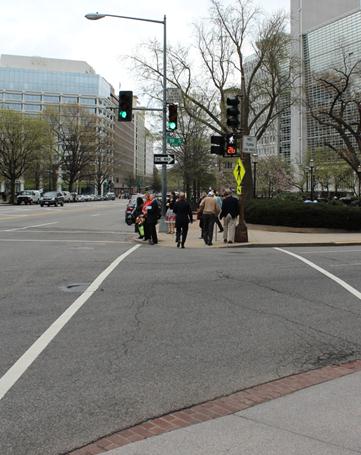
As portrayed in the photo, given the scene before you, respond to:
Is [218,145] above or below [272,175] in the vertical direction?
below

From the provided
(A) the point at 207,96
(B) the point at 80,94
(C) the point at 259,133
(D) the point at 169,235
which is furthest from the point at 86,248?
(B) the point at 80,94

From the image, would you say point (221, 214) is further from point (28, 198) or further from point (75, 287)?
point (28, 198)

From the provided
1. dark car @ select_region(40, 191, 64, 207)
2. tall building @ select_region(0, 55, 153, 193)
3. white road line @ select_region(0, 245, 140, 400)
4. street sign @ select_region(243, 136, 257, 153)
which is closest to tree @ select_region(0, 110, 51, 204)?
dark car @ select_region(40, 191, 64, 207)

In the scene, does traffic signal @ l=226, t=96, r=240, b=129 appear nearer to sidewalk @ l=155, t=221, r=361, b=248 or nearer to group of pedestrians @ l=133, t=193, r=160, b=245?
group of pedestrians @ l=133, t=193, r=160, b=245

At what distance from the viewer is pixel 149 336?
6.69 m

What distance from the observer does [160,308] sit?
27.1 feet

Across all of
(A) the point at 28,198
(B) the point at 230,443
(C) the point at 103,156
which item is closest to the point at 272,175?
(A) the point at 28,198

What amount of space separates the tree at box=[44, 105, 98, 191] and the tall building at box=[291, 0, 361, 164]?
39817 millimetres

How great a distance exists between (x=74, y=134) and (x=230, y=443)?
10218 cm

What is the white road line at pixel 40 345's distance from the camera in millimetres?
5023

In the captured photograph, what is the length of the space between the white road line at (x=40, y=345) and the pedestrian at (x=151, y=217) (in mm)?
8247

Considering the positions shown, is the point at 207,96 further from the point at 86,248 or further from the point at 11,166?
the point at 11,166

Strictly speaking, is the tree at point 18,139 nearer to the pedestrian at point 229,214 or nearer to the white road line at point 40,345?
the pedestrian at point 229,214

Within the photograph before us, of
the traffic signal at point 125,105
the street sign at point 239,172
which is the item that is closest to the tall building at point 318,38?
the traffic signal at point 125,105
